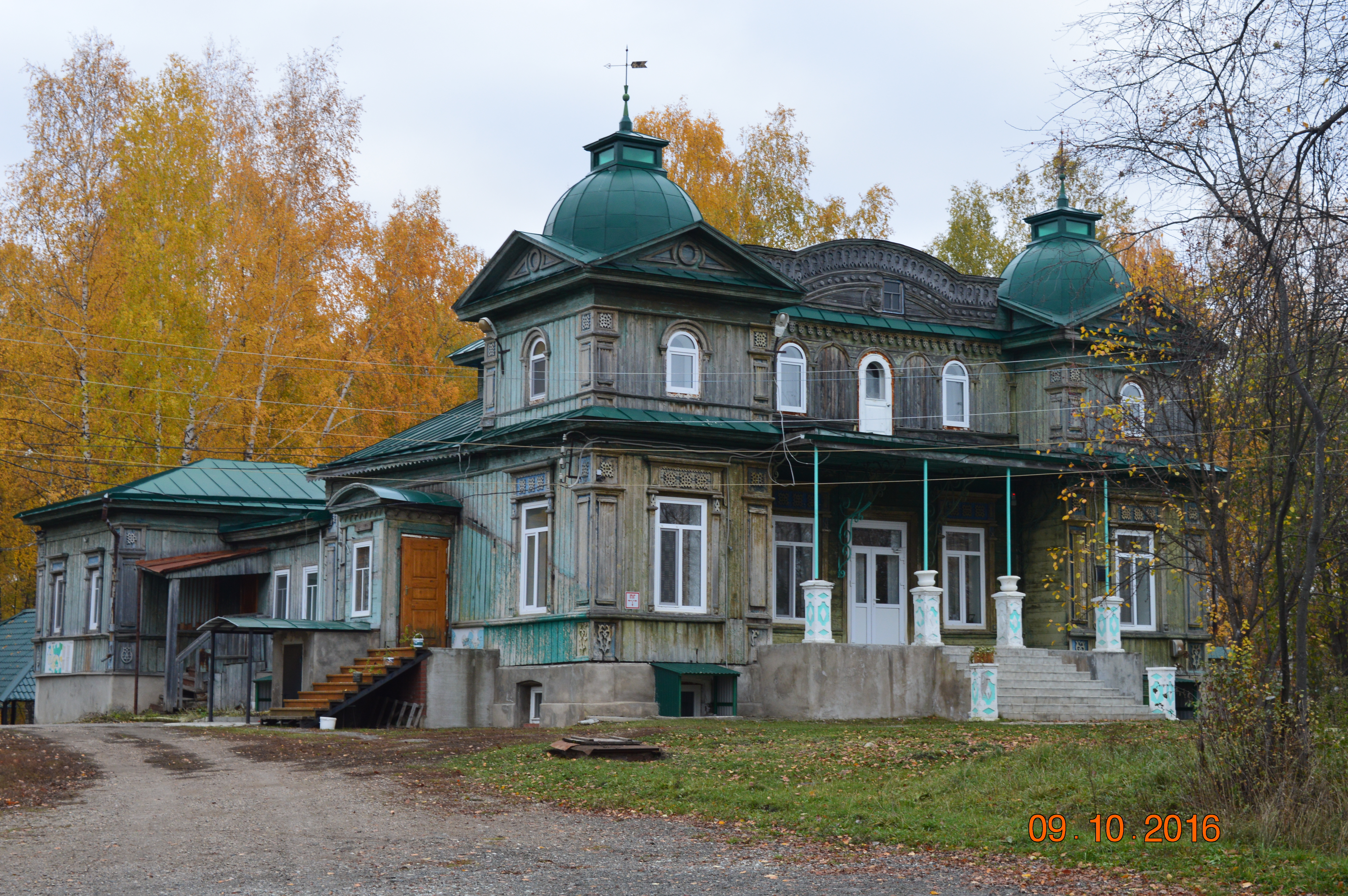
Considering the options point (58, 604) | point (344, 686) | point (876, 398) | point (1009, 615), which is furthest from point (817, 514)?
point (58, 604)

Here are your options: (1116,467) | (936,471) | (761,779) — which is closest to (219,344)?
(936,471)

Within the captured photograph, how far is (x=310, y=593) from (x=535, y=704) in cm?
765

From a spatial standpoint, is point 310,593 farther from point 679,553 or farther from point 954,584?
point 954,584

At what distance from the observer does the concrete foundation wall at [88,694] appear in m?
33.8

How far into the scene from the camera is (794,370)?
2872 cm

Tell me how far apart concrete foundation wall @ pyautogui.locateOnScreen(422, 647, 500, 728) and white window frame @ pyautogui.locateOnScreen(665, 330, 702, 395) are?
5499 millimetres

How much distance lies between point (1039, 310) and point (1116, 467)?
4.03m

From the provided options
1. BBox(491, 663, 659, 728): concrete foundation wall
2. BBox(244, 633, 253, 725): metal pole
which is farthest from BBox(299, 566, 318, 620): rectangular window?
BBox(491, 663, 659, 728): concrete foundation wall

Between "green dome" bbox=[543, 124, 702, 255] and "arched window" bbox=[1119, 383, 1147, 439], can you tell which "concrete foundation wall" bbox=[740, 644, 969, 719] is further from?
"green dome" bbox=[543, 124, 702, 255]

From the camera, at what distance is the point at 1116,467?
28.4m

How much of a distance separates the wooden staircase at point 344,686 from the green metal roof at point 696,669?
424 centimetres

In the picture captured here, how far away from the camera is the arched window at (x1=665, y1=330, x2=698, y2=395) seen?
26.8 m

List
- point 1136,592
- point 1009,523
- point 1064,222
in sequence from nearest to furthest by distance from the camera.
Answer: point 1009,523, point 1136,592, point 1064,222

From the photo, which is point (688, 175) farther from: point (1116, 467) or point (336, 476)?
point (1116, 467)
